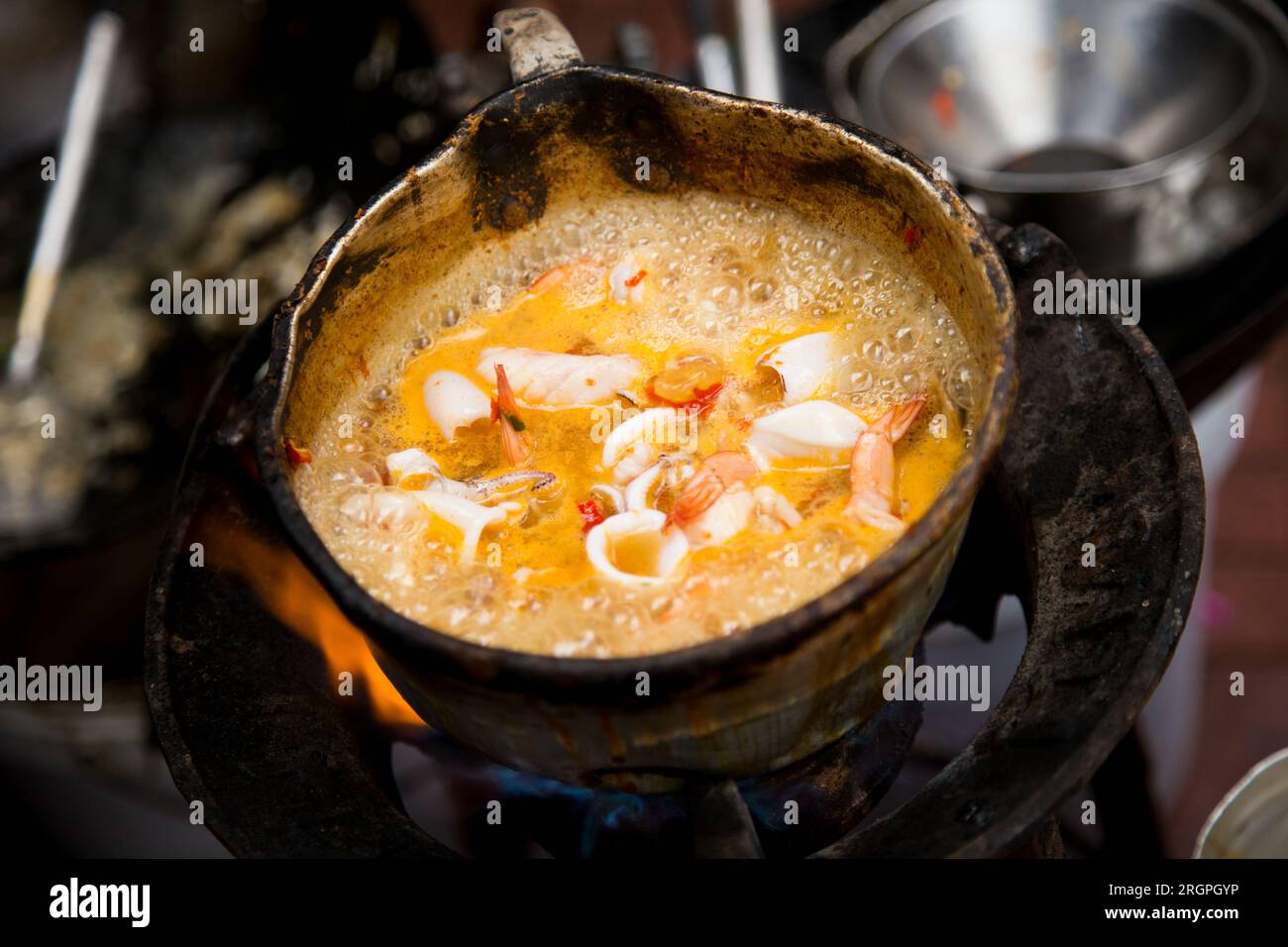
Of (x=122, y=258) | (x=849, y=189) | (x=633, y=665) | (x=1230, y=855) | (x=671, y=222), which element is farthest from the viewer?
(x=122, y=258)

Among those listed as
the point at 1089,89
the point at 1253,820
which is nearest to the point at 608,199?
the point at 1253,820

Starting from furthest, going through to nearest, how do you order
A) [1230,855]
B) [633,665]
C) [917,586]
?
1. [1230,855]
2. [917,586]
3. [633,665]

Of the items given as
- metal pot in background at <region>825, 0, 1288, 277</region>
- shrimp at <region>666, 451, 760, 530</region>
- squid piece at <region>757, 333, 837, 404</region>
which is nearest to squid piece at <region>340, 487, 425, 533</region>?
shrimp at <region>666, 451, 760, 530</region>

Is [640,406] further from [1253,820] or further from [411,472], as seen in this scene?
[1253,820]

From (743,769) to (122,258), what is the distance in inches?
105

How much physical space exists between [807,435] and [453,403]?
369 millimetres

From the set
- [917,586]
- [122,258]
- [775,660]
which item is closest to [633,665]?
[775,660]

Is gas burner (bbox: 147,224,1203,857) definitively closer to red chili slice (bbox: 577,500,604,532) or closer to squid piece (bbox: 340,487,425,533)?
squid piece (bbox: 340,487,425,533)

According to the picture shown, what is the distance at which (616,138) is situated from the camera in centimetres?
133

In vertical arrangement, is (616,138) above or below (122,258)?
below

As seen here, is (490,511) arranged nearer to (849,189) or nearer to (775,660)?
(775,660)

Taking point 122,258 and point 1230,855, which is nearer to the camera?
point 1230,855

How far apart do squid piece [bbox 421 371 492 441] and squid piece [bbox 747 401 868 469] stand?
11.5 inches
